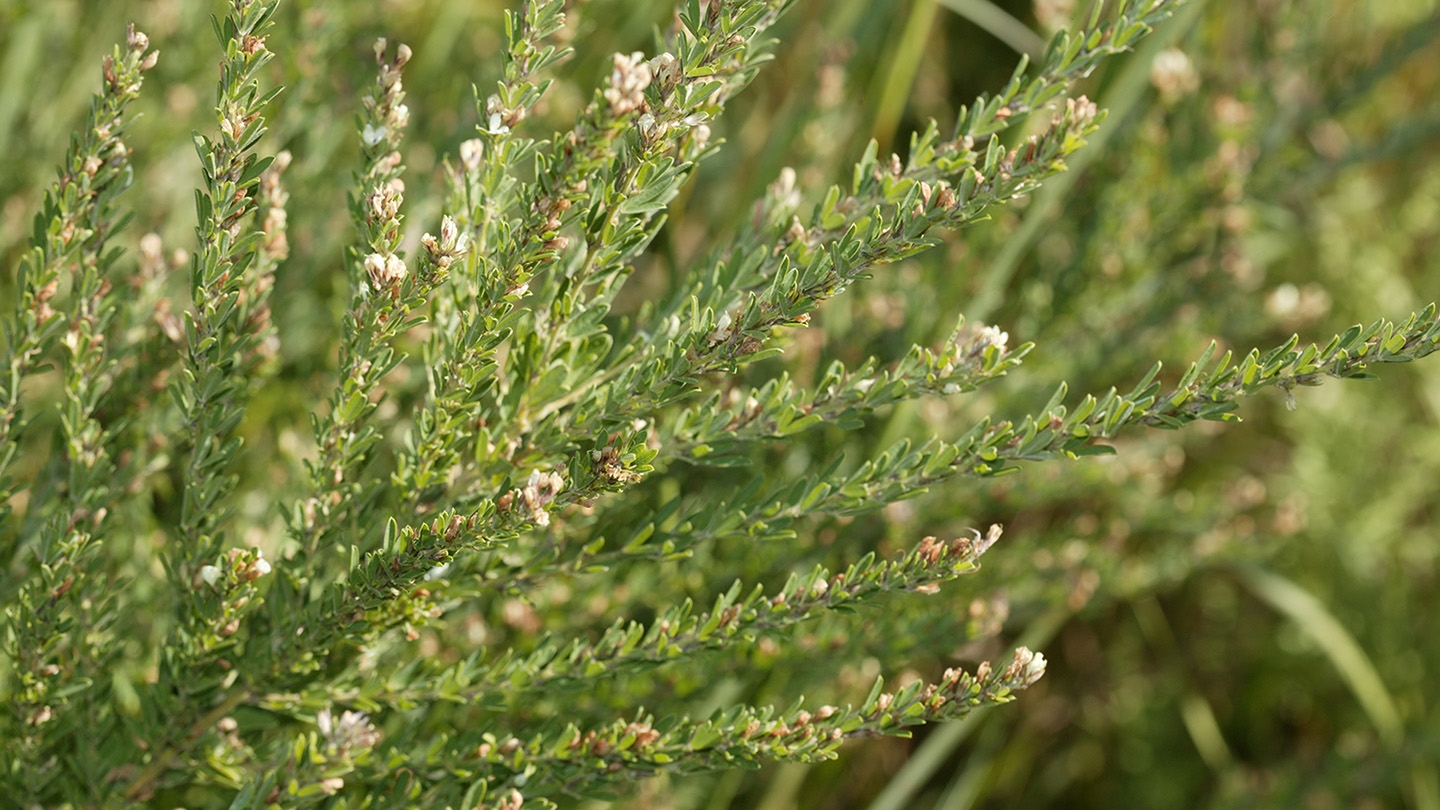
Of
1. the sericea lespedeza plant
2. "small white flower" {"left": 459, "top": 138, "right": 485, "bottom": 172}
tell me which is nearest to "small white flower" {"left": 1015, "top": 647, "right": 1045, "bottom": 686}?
the sericea lespedeza plant

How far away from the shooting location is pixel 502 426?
2.36 feet

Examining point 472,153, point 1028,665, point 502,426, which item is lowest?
point 1028,665

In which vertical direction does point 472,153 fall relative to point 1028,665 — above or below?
above

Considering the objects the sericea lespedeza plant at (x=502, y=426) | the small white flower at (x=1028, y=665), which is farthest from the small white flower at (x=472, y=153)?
the small white flower at (x=1028, y=665)

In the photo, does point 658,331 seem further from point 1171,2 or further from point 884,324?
point 884,324

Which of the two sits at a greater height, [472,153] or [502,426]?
[472,153]

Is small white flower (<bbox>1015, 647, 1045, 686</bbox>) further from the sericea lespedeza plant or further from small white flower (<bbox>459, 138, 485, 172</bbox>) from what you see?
small white flower (<bbox>459, 138, 485, 172</bbox>)

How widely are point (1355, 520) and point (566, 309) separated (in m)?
1.38

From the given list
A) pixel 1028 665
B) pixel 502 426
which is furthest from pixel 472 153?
pixel 1028 665

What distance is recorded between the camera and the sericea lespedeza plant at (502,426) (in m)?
0.62

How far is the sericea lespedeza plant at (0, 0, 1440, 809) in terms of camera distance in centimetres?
62

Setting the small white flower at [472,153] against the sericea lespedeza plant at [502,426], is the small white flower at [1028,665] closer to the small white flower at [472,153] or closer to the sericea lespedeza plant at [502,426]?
the sericea lespedeza plant at [502,426]

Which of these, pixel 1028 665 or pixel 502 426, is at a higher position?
pixel 502 426

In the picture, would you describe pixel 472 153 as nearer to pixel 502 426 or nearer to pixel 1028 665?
pixel 502 426
